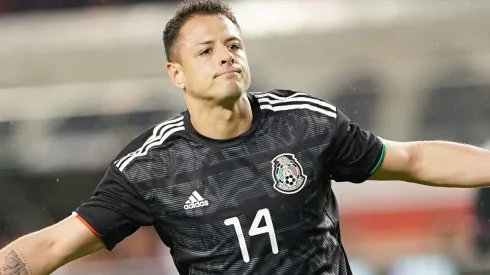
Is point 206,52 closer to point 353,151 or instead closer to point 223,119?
point 223,119

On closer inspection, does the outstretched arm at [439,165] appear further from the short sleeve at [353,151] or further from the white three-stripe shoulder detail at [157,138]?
the white three-stripe shoulder detail at [157,138]

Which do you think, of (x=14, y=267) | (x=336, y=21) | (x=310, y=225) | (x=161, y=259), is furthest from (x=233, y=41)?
(x=336, y=21)

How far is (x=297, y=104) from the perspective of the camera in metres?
2.78

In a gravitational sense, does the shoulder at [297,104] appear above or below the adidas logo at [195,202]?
above

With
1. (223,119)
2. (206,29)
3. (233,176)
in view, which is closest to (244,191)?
(233,176)

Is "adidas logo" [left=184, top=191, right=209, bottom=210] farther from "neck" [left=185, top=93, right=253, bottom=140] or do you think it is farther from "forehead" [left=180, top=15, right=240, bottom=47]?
"forehead" [left=180, top=15, right=240, bottom=47]

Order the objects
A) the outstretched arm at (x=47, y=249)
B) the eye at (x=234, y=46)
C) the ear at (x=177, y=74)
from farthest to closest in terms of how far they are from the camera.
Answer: the ear at (x=177, y=74) < the eye at (x=234, y=46) < the outstretched arm at (x=47, y=249)

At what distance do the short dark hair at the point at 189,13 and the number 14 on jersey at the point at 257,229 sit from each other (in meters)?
0.48

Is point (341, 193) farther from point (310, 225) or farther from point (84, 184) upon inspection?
point (310, 225)

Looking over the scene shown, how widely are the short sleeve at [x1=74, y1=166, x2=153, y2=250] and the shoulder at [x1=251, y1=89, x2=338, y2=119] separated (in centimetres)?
41

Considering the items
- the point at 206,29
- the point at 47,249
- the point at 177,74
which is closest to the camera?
the point at 47,249

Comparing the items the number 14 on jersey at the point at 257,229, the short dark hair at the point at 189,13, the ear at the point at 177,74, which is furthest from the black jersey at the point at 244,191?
the short dark hair at the point at 189,13

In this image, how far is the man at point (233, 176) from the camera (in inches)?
106

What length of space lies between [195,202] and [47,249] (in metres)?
0.39
